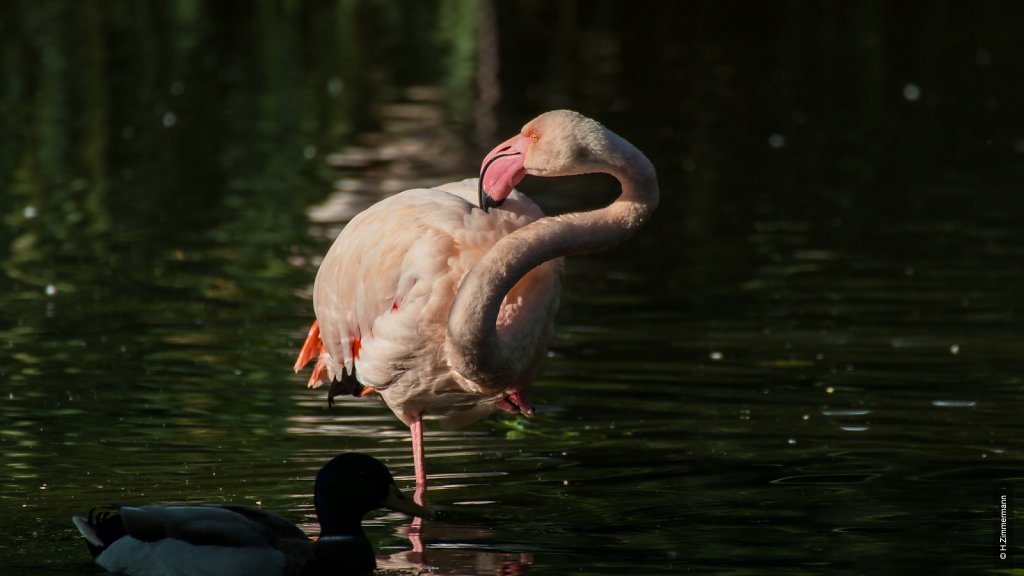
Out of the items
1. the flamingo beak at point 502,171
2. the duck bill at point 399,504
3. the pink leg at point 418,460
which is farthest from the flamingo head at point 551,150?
the duck bill at point 399,504

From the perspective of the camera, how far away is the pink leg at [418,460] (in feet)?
26.0

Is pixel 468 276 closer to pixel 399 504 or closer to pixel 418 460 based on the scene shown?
pixel 399 504

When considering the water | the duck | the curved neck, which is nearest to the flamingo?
the curved neck

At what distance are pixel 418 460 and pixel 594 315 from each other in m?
4.04

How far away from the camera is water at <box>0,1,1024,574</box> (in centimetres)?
772

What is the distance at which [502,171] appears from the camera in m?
7.54

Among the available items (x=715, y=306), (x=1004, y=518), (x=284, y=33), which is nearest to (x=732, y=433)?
(x=1004, y=518)

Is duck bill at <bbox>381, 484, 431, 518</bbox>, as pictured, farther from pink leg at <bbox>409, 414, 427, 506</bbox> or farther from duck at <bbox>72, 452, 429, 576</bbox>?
pink leg at <bbox>409, 414, 427, 506</bbox>

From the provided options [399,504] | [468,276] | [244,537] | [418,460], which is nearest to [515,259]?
[468,276]

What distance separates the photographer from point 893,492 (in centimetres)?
802

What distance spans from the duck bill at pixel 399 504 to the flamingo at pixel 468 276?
58 cm

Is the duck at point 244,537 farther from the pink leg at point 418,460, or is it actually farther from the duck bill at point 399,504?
the pink leg at point 418,460

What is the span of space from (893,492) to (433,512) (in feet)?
6.59

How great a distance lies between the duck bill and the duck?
4 cm
